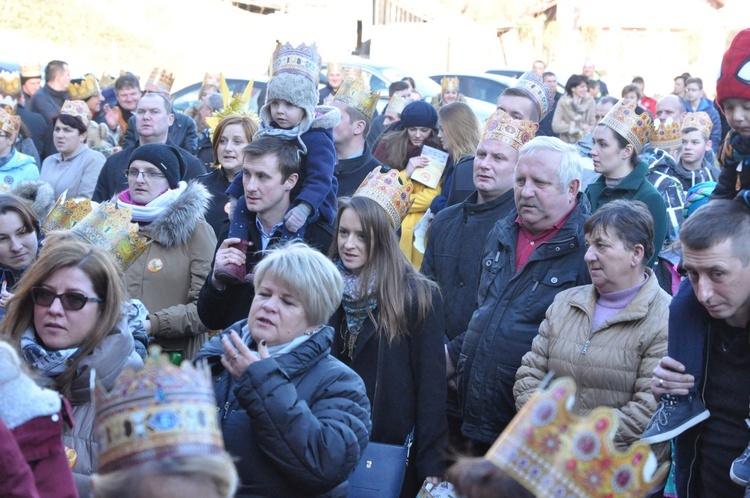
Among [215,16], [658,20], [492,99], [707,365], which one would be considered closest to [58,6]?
[215,16]

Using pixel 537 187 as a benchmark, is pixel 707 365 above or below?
below

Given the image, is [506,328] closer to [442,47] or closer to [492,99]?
[492,99]

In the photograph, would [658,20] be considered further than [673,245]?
Yes

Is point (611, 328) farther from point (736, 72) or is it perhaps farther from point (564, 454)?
point (564, 454)

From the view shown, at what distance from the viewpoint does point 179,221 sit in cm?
593

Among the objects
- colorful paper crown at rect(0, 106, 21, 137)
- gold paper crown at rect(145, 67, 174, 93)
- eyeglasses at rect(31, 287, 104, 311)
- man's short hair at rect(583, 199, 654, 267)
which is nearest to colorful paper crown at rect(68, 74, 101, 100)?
gold paper crown at rect(145, 67, 174, 93)

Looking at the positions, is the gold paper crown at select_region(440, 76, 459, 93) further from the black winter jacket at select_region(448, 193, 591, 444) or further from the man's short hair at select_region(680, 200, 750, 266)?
the man's short hair at select_region(680, 200, 750, 266)

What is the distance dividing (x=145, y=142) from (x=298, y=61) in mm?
3026

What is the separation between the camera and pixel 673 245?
19.6ft

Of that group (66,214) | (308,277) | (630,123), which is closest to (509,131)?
(630,123)

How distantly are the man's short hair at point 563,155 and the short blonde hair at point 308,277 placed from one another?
1.60m

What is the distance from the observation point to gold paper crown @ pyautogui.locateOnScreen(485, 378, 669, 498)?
7.84 feet

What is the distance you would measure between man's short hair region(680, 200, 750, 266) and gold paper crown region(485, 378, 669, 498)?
1264 millimetres

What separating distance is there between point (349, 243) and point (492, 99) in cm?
1419
